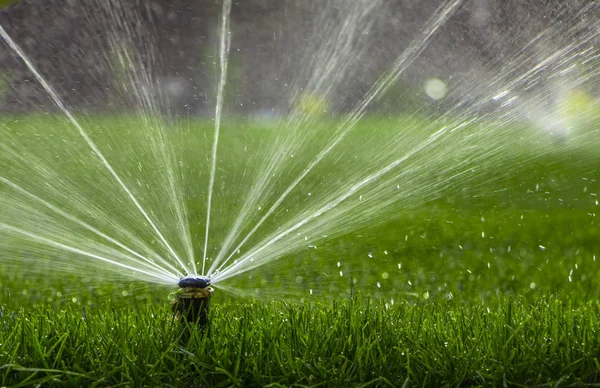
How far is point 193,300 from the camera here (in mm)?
2553

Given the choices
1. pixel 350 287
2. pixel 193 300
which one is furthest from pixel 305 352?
pixel 350 287

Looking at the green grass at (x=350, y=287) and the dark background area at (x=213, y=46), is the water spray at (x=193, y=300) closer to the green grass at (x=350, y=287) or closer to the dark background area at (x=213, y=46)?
the green grass at (x=350, y=287)

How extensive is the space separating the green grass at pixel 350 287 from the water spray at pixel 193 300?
8 centimetres

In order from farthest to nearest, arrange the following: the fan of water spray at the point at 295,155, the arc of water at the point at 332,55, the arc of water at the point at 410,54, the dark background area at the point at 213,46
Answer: the dark background area at the point at 213,46 < the arc of water at the point at 410,54 < the arc of water at the point at 332,55 < the fan of water spray at the point at 295,155

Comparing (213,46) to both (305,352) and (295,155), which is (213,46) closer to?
(295,155)

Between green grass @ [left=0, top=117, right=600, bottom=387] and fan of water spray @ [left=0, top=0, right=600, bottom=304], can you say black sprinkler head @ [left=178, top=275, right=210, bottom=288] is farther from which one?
green grass @ [left=0, top=117, right=600, bottom=387]

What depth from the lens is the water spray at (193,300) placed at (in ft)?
8.19

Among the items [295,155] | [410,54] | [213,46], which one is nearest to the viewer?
[295,155]

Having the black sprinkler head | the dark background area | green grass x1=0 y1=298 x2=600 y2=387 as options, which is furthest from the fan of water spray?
green grass x1=0 y1=298 x2=600 y2=387

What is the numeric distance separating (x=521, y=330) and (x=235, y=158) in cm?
764

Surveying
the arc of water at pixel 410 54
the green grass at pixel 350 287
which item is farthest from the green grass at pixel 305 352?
the arc of water at pixel 410 54

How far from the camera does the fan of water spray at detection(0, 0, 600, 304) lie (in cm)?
540

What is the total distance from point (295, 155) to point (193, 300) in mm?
8206

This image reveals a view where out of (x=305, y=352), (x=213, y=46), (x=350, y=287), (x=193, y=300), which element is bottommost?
(x=305, y=352)
